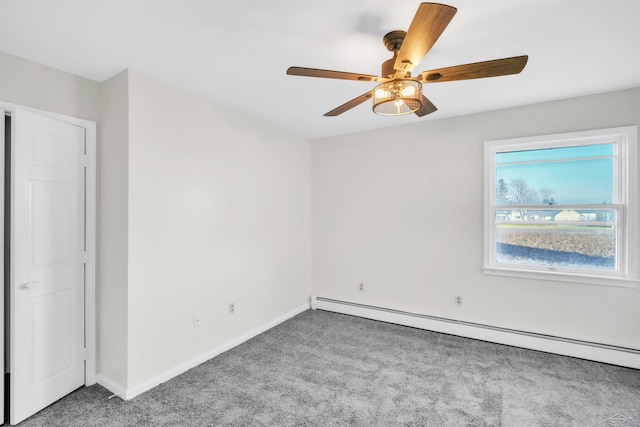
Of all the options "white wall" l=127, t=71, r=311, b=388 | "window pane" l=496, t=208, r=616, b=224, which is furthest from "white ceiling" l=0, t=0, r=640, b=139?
"window pane" l=496, t=208, r=616, b=224

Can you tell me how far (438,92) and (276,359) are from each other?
9.62ft

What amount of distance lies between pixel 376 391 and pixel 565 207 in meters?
2.58

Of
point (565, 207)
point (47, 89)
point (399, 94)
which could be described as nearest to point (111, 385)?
point (47, 89)

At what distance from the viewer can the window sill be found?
281 cm

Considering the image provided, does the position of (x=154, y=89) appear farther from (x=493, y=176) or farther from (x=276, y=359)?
(x=493, y=176)

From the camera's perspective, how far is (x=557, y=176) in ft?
Result: 10.4

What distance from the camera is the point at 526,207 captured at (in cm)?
326

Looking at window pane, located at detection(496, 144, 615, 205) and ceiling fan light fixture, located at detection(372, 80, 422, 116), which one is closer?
ceiling fan light fixture, located at detection(372, 80, 422, 116)

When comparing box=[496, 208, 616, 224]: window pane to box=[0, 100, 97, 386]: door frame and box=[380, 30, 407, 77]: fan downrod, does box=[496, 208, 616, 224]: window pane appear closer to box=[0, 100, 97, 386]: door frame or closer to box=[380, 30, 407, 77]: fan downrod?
box=[380, 30, 407, 77]: fan downrod

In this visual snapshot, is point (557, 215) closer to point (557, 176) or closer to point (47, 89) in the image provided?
point (557, 176)

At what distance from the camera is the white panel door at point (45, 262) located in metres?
2.06

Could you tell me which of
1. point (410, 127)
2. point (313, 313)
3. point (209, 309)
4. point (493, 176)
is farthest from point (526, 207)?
point (209, 309)

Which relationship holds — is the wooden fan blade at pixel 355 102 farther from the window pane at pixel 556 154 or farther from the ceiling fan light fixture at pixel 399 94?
the window pane at pixel 556 154

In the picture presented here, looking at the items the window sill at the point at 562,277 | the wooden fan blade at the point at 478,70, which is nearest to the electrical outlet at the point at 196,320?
the wooden fan blade at the point at 478,70
